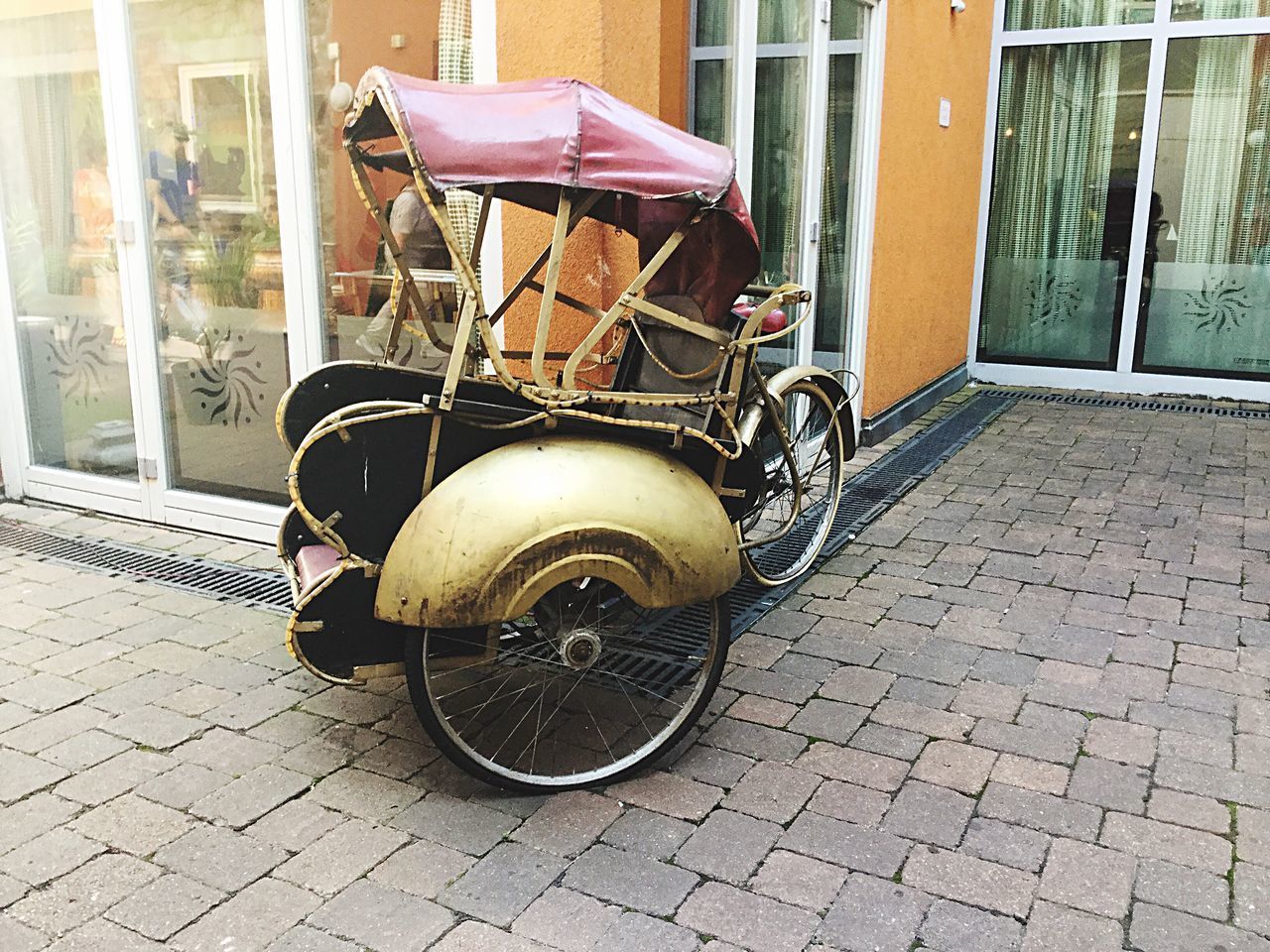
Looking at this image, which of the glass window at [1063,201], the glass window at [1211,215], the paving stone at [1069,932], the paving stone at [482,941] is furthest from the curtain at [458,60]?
the glass window at [1211,215]

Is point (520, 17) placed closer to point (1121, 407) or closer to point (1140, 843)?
point (1140, 843)

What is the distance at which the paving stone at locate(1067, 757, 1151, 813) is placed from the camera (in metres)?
3.10

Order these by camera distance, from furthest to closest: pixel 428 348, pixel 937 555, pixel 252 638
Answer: pixel 937 555 < pixel 428 348 < pixel 252 638

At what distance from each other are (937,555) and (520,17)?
292 centimetres

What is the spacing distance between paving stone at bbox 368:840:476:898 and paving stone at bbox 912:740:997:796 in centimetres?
133

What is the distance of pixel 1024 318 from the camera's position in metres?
9.73

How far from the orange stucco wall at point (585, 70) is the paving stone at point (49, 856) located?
95.3 inches

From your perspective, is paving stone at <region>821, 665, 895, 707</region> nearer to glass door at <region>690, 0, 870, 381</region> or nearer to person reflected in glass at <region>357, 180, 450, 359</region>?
person reflected in glass at <region>357, 180, 450, 359</region>

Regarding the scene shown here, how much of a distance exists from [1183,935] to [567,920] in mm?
1381

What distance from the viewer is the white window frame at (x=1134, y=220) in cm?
890

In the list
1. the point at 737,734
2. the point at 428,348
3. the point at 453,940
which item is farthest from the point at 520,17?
the point at 453,940

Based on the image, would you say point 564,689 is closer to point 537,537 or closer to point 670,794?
point 670,794

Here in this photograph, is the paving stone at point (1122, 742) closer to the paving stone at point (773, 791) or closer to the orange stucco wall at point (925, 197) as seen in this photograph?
the paving stone at point (773, 791)

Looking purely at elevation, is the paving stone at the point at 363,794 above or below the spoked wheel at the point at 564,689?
below
